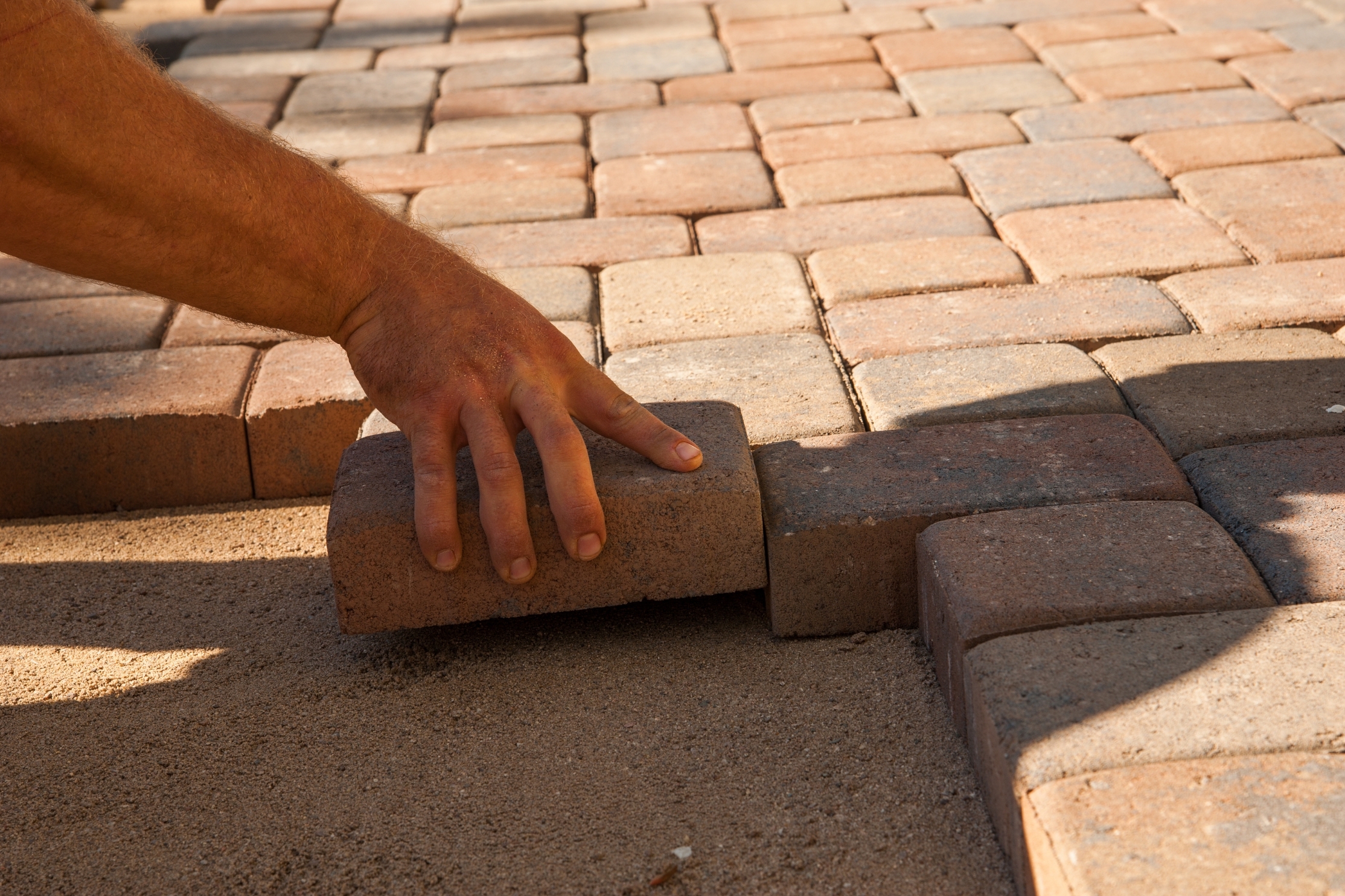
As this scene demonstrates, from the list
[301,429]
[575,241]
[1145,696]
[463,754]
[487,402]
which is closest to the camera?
[1145,696]

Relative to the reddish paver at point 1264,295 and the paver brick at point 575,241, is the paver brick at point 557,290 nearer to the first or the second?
the paver brick at point 575,241

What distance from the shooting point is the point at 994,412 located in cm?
195

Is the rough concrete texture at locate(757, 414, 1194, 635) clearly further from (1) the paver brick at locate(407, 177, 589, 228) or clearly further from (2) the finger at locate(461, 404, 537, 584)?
(1) the paver brick at locate(407, 177, 589, 228)

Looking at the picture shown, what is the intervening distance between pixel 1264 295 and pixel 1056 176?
78cm

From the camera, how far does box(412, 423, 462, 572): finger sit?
1559 millimetres

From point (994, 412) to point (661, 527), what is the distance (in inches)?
24.4

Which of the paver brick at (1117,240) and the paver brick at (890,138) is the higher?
the paver brick at (1117,240)

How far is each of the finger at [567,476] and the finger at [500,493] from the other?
38mm

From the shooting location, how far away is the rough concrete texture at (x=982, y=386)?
6.41 ft

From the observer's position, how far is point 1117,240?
8.60 ft

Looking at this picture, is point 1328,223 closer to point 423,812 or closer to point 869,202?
point 869,202

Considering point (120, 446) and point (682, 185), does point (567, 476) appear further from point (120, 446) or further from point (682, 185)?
point (682, 185)

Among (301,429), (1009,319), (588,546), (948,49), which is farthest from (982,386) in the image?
(948,49)

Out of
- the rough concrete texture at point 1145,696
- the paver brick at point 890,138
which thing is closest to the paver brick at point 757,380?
the rough concrete texture at point 1145,696
